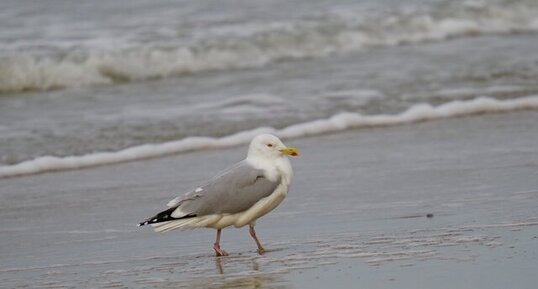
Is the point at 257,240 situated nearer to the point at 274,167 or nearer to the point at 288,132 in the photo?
the point at 274,167

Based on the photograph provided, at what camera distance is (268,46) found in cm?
1627

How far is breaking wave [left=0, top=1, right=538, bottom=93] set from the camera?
49.7 feet

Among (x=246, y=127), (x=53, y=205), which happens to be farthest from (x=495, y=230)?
(x=246, y=127)

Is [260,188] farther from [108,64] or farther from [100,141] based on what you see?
[108,64]

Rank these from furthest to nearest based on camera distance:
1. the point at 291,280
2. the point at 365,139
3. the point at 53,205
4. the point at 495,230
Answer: the point at 365,139 → the point at 53,205 → the point at 495,230 → the point at 291,280

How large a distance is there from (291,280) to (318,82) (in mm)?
7898

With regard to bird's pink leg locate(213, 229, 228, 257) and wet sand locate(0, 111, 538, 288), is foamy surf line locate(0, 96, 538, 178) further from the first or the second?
bird's pink leg locate(213, 229, 228, 257)

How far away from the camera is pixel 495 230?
21.3 ft

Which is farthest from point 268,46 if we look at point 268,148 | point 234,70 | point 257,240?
point 257,240

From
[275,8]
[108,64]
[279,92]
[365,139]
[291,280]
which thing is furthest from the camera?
[275,8]

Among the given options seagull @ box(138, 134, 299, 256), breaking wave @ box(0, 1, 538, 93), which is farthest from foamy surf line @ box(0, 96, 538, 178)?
breaking wave @ box(0, 1, 538, 93)

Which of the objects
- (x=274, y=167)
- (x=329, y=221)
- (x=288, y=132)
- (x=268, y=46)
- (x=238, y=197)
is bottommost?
(x=329, y=221)

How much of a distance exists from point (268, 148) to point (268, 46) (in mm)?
9486

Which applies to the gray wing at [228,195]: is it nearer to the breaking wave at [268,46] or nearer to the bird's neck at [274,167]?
the bird's neck at [274,167]
